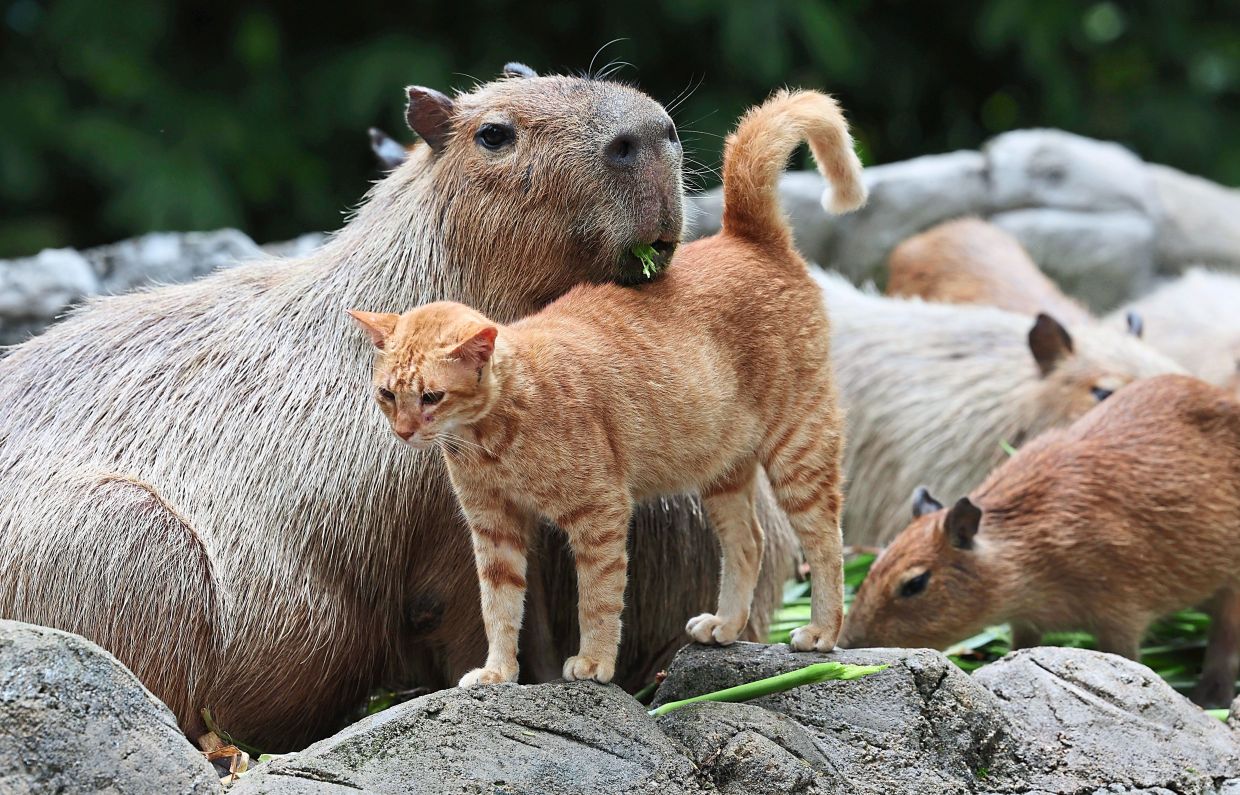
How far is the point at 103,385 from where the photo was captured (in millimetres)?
3486

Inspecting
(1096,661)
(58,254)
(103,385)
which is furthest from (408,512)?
(58,254)

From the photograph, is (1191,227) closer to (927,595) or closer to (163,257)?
(927,595)

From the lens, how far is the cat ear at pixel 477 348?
2477mm

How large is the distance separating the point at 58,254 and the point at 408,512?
3847 millimetres

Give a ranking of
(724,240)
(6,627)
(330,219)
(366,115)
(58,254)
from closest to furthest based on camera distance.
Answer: (6,627) → (724,240) → (58,254) → (366,115) → (330,219)

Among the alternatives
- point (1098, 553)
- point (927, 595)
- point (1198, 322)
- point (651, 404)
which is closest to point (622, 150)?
point (651, 404)

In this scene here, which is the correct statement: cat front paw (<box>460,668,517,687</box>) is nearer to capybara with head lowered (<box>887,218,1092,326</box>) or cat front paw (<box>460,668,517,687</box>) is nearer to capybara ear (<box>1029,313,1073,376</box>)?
Result: capybara ear (<box>1029,313,1073,376</box>)

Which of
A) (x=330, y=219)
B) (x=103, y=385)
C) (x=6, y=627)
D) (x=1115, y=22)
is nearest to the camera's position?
(x=6, y=627)

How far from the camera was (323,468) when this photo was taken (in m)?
3.31

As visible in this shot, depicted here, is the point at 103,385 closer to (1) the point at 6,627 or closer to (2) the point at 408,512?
(2) the point at 408,512

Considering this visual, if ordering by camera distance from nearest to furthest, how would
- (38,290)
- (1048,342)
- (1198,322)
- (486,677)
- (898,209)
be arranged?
A: (486,677), (1048,342), (38,290), (1198,322), (898,209)

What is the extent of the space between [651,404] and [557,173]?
64 centimetres

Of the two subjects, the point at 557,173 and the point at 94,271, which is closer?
the point at 557,173

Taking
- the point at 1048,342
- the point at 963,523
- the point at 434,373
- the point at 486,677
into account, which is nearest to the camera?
the point at 434,373
